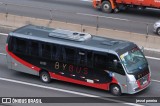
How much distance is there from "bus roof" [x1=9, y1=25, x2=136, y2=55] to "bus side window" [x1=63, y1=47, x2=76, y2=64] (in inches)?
8.9

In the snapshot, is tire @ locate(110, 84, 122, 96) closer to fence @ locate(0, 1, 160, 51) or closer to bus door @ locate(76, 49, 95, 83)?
bus door @ locate(76, 49, 95, 83)

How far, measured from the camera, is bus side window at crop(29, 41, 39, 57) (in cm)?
2423

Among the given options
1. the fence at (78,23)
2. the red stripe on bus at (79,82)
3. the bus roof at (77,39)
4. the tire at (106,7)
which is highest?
the bus roof at (77,39)

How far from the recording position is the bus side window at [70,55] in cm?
2322

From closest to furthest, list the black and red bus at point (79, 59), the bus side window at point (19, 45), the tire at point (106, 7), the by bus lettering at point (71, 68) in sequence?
the black and red bus at point (79, 59), the by bus lettering at point (71, 68), the bus side window at point (19, 45), the tire at point (106, 7)

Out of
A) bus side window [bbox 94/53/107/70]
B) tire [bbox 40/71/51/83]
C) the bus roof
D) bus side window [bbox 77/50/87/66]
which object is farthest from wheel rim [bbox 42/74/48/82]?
bus side window [bbox 94/53/107/70]

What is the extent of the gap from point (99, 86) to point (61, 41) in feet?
8.71

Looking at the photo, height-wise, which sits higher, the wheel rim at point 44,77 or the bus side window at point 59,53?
the bus side window at point 59,53

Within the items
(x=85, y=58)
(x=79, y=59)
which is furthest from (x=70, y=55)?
(x=85, y=58)

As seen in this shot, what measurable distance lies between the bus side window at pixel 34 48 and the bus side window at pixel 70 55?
1536 mm

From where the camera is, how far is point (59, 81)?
24641 millimetres

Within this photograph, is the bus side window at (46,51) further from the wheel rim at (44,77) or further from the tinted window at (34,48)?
the wheel rim at (44,77)

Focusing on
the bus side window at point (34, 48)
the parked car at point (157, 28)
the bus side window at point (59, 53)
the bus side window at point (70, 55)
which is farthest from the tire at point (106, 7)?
the bus side window at point (70, 55)

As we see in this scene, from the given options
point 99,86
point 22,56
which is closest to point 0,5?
point 22,56
